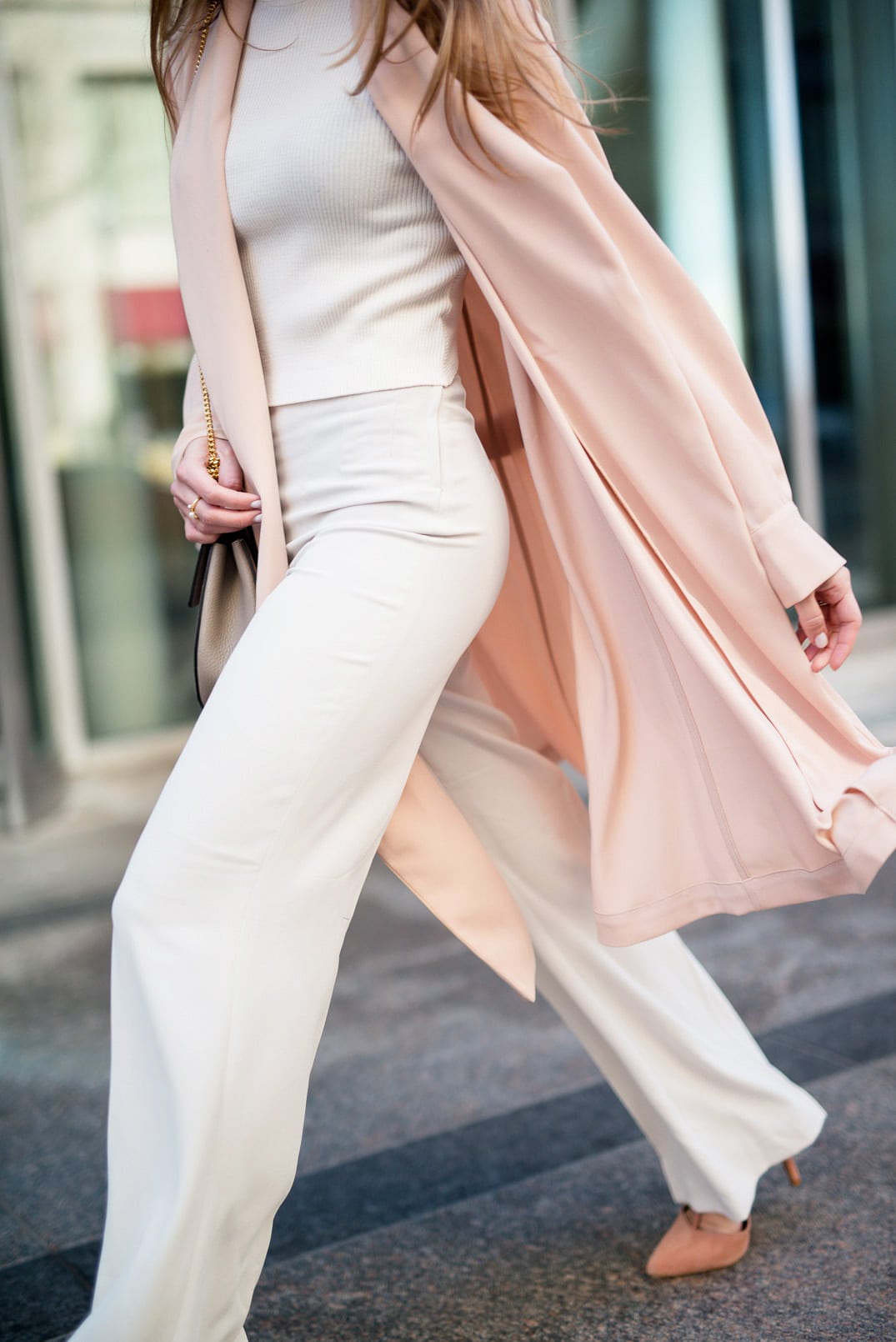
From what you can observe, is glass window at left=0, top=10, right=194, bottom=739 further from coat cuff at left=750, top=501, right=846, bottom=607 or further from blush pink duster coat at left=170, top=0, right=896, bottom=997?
coat cuff at left=750, top=501, right=846, bottom=607

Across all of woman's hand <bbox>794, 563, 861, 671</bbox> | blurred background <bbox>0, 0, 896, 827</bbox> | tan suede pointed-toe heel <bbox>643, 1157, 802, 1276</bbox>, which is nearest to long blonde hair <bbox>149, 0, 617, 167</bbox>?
woman's hand <bbox>794, 563, 861, 671</bbox>

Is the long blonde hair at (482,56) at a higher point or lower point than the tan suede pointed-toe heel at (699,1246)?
higher

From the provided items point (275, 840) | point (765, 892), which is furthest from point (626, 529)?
point (275, 840)

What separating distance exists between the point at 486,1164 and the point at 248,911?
1.09 m

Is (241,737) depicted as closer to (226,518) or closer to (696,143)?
(226,518)

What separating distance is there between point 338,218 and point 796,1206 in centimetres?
162

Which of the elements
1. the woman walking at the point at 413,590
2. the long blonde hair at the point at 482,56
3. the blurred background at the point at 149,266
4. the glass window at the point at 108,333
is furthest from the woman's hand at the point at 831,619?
the glass window at the point at 108,333

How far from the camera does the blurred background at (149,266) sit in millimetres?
5508

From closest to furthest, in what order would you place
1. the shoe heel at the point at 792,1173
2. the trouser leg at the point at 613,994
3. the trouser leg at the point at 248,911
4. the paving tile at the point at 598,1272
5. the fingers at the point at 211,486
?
the trouser leg at the point at 248,911 → the fingers at the point at 211,486 → the paving tile at the point at 598,1272 → the trouser leg at the point at 613,994 → the shoe heel at the point at 792,1173

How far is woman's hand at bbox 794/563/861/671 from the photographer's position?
175cm

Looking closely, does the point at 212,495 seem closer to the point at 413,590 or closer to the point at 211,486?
the point at 211,486

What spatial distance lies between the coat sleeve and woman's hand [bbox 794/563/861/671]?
0.03m

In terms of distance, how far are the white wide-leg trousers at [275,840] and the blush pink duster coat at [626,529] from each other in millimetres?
138

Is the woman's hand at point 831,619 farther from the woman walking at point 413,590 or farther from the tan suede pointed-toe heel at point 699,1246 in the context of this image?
the tan suede pointed-toe heel at point 699,1246
